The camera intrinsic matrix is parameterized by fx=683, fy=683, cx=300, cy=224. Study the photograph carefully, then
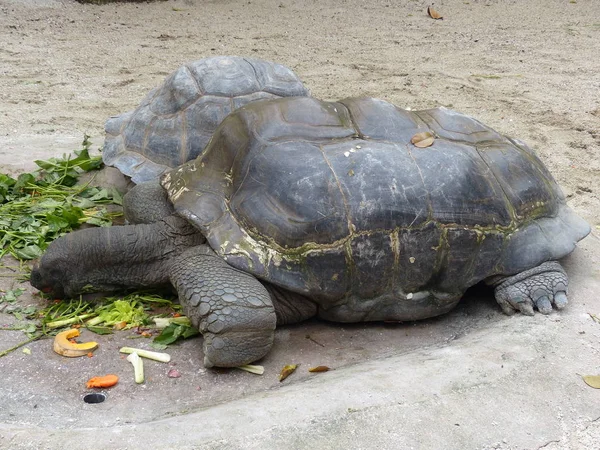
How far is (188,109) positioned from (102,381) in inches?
72.2

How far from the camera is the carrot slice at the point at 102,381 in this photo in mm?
2604

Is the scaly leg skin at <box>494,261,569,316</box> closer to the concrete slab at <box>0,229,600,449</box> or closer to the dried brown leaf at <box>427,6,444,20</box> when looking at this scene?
the concrete slab at <box>0,229,600,449</box>

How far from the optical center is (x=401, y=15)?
10.2m

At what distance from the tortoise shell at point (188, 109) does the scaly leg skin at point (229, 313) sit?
118cm

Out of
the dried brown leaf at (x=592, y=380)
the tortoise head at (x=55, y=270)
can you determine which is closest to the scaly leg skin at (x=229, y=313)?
the tortoise head at (x=55, y=270)

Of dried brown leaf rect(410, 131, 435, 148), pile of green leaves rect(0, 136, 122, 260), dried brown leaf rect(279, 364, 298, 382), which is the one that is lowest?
dried brown leaf rect(279, 364, 298, 382)

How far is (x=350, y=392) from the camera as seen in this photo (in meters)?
2.31

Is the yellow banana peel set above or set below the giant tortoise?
below

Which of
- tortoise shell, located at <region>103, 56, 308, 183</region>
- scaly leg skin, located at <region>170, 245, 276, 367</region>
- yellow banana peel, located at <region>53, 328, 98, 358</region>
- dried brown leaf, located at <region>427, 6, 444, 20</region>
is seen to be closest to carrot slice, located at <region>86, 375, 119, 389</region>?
yellow banana peel, located at <region>53, 328, 98, 358</region>

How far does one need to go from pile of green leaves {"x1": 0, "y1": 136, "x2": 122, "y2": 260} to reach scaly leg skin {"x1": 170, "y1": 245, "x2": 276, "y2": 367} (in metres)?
1.15

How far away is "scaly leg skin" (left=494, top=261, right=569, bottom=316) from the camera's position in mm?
3049

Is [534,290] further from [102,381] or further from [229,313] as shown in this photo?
[102,381]

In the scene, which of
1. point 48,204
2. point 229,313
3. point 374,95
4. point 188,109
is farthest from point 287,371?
point 374,95

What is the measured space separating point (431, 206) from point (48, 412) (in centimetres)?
173
